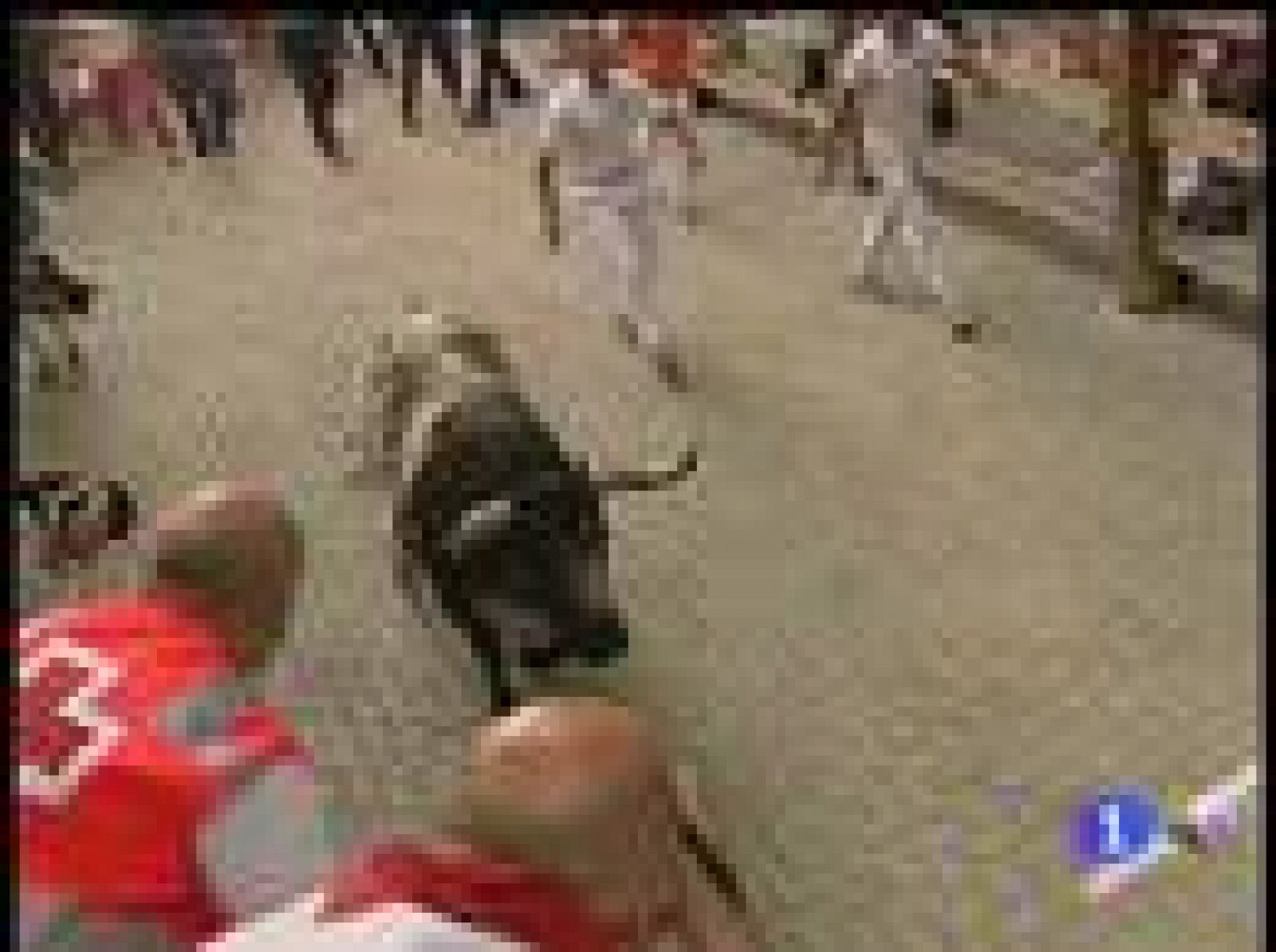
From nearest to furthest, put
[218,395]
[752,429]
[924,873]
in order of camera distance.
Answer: [924,873] < [218,395] < [752,429]

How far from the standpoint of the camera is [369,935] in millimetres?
851

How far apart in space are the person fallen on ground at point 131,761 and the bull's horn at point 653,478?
1.13 metres

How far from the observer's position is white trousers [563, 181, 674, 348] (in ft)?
9.65

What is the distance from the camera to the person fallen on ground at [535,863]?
89 cm

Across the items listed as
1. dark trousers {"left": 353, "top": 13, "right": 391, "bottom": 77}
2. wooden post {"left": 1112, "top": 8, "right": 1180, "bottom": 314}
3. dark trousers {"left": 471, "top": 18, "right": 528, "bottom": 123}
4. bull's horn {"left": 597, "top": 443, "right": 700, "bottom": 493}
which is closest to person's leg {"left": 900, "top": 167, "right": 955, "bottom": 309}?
wooden post {"left": 1112, "top": 8, "right": 1180, "bottom": 314}

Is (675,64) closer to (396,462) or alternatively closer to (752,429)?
(752,429)

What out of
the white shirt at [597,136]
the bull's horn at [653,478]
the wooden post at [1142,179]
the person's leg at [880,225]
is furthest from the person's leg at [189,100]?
the wooden post at [1142,179]

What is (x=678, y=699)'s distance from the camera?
2.14 meters

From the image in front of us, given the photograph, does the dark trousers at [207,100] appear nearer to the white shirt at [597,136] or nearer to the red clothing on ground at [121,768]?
the red clothing on ground at [121,768]

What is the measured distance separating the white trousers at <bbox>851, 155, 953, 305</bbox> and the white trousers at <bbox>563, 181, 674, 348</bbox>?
0.45 meters

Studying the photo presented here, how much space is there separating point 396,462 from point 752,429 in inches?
32.7

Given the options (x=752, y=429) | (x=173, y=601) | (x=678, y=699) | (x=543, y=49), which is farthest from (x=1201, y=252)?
(x=173, y=601)

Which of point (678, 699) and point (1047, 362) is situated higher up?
point (1047, 362)

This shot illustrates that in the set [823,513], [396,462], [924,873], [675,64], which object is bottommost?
[924,873]
